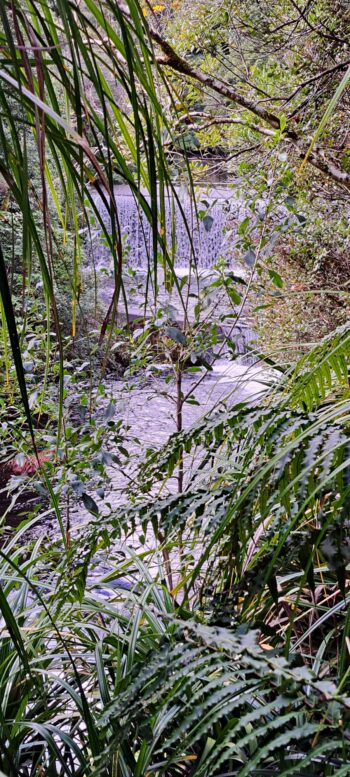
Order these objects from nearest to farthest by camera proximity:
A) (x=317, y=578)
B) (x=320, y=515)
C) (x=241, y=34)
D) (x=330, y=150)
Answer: (x=320, y=515) → (x=317, y=578) → (x=330, y=150) → (x=241, y=34)

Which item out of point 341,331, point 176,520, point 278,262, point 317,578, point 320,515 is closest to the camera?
point 320,515

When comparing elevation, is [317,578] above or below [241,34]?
below

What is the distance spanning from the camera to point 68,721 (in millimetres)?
903

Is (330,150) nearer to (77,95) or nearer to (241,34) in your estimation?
(241,34)

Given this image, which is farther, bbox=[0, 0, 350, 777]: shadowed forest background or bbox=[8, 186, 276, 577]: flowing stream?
bbox=[8, 186, 276, 577]: flowing stream

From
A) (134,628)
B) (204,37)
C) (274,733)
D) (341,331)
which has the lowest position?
(134,628)

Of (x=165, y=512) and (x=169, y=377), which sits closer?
(x=165, y=512)

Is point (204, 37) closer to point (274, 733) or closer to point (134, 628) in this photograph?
point (134, 628)

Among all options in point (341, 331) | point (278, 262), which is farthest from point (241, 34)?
point (341, 331)

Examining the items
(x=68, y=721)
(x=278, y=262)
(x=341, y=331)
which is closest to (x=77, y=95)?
(x=341, y=331)

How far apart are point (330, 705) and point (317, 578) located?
25.6 inches

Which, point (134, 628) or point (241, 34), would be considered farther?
point (241, 34)

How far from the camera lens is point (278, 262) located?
394 centimetres

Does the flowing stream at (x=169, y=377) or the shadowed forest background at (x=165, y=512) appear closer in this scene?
the shadowed forest background at (x=165, y=512)
